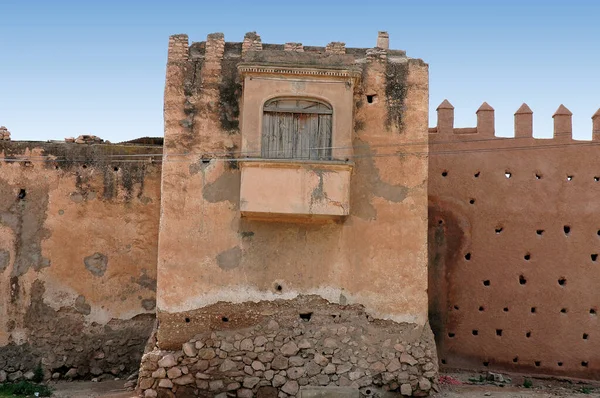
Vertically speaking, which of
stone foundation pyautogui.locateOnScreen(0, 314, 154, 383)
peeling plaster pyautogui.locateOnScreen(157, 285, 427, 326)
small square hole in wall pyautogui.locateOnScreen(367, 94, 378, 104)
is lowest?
stone foundation pyautogui.locateOnScreen(0, 314, 154, 383)

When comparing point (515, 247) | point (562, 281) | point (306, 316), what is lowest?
point (306, 316)

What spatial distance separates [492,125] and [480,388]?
570cm

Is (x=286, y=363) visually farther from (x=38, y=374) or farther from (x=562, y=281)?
(x=562, y=281)

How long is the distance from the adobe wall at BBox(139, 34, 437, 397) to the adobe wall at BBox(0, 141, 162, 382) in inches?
98.1

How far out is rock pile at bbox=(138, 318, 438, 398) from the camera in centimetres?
1215

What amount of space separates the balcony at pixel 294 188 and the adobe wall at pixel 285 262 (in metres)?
0.42

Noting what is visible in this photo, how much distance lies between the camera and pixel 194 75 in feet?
42.2

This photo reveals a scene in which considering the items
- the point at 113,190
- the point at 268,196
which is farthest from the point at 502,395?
the point at 113,190

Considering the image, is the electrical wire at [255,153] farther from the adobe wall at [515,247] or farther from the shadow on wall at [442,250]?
the shadow on wall at [442,250]

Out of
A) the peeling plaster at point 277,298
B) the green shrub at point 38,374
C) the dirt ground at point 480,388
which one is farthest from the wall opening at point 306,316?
the green shrub at point 38,374

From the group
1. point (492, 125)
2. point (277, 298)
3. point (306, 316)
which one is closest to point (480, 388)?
point (306, 316)

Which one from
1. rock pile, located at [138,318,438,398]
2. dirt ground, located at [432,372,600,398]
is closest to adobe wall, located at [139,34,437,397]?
rock pile, located at [138,318,438,398]

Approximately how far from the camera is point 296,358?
40.1ft

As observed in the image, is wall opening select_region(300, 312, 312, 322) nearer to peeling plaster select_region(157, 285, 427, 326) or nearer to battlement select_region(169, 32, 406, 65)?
peeling plaster select_region(157, 285, 427, 326)
